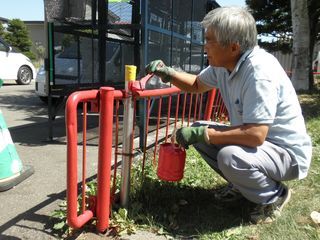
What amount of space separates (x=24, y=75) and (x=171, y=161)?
11.8 meters

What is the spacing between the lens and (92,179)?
3572 millimetres

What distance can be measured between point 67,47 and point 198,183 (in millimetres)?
2837

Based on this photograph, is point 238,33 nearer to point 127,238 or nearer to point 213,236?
point 213,236

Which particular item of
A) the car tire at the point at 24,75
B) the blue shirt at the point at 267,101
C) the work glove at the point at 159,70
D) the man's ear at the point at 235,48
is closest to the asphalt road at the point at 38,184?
the blue shirt at the point at 267,101

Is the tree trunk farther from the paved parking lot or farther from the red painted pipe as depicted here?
the red painted pipe

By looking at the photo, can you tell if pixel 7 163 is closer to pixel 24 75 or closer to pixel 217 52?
pixel 217 52

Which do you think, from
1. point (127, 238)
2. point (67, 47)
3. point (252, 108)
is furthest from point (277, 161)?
point (67, 47)

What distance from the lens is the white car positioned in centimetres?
1245

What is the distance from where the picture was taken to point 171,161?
2.82 m

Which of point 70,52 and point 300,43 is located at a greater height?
point 300,43

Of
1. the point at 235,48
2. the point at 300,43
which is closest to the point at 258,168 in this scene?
the point at 235,48

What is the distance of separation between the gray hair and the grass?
3.78 feet

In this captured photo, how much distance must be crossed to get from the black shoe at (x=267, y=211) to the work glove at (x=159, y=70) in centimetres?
112

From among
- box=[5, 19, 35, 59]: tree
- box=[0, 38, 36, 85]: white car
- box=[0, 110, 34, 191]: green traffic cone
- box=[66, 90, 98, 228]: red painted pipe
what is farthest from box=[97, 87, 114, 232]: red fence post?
box=[5, 19, 35, 59]: tree
